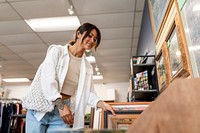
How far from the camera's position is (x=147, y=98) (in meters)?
2.42

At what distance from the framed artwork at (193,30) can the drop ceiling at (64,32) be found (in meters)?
2.02

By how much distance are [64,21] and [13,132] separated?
300cm

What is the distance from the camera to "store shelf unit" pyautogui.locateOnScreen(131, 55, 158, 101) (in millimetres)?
2111

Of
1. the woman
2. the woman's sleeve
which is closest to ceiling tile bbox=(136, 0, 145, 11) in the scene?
the woman

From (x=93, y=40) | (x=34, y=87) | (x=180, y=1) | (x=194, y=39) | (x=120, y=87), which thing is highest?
(x=120, y=87)

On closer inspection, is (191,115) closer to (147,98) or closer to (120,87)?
(147,98)

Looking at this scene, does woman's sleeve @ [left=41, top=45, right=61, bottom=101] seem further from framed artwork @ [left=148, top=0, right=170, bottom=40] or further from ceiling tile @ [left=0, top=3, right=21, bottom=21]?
ceiling tile @ [left=0, top=3, right=21, bottom=21]

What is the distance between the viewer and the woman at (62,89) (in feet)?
3.78

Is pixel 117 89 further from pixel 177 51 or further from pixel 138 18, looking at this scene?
pixel 177 51

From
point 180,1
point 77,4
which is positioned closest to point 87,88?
point 180,1

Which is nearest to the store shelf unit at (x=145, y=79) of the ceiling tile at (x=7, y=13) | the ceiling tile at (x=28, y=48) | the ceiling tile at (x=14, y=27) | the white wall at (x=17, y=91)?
the ceiling tile at (x=7, y=13)

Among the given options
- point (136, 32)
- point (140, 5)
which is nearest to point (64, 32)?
point (136, 32)

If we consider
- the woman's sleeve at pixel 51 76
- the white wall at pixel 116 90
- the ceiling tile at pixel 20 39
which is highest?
the ceiling tile at pixel 20 39

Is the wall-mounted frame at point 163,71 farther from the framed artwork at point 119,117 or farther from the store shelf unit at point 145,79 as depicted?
the framed artwork at point 119,117
